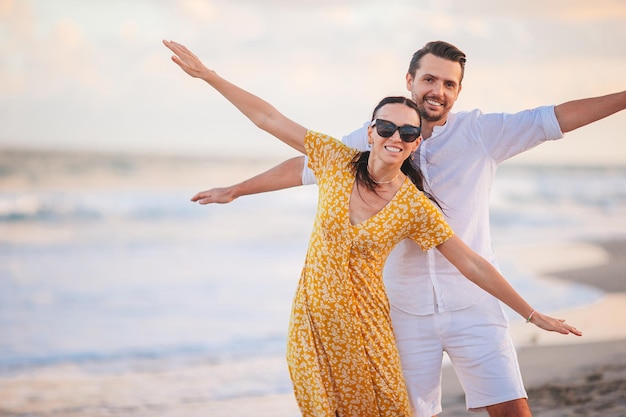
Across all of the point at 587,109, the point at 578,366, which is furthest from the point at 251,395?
the point at 587,109

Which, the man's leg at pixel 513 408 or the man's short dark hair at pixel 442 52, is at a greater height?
the man's short dark hair at pixel 442 52

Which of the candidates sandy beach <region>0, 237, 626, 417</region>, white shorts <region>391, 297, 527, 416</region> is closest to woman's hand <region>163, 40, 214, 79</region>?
white shorts <region>391, 297, 527, 416</region>

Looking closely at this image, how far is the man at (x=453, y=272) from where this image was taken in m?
3.78

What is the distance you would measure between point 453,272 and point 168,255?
36.5 ft

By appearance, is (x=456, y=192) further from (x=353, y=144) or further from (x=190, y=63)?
(x=190, y=63)

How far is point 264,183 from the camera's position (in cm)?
395

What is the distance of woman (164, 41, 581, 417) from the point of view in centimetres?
343

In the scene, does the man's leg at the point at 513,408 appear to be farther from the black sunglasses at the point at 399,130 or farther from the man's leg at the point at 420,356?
the black sunglasses at the point at 399,130

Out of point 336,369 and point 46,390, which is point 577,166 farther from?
point 336,369

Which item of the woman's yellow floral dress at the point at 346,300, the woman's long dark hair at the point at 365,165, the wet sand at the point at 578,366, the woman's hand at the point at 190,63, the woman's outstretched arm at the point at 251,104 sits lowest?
the wet sand at the point at 578,366

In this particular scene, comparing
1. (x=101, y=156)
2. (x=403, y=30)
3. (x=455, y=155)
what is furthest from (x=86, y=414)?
(x=403, y=30)

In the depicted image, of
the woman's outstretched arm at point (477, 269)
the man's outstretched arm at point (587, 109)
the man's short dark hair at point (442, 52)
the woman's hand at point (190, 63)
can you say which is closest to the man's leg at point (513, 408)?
the woman's outstretched arm at point (477, 269)

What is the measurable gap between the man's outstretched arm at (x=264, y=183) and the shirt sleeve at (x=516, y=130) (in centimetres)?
82

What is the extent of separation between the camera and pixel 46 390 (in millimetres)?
6613
